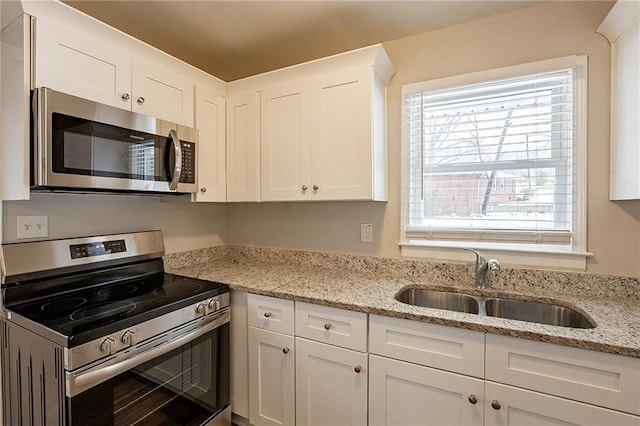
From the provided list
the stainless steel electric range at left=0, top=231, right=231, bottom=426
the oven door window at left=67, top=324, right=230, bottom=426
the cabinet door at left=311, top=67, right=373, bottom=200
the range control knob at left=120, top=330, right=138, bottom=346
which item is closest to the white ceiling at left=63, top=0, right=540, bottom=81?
the cabinet door at left=311, top=67, right=373, bottom=200

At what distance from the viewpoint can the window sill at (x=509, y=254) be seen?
1.57 meters

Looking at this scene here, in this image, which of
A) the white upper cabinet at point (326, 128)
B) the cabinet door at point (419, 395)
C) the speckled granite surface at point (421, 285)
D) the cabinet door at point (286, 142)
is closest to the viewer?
the speckled granite surface at point (421, 285)

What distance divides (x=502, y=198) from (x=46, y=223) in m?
2.37

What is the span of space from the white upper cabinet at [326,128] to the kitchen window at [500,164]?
0.87 feet

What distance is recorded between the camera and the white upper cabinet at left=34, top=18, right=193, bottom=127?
4.23 feet

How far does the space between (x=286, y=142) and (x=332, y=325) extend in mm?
1105

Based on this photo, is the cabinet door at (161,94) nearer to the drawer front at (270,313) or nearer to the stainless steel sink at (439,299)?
the drawer front at (270,313)

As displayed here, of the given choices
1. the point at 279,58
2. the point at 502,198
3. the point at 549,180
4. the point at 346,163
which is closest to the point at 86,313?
the point at 346,163

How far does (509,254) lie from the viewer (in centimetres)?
169

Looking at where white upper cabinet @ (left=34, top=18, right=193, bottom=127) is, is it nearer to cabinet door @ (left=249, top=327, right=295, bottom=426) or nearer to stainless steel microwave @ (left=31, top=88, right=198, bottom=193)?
stainless steel microwave @ (left=31, top=88, right=198, bottom=193)

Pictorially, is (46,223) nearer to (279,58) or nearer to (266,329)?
(266,329)

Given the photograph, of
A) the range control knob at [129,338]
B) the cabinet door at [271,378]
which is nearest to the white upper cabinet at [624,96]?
the cabinet door at [271,378]

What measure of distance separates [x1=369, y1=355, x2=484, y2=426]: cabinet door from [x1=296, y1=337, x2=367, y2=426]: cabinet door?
6 cm

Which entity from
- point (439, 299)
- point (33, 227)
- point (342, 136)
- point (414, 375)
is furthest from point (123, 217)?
point (439, 299)
